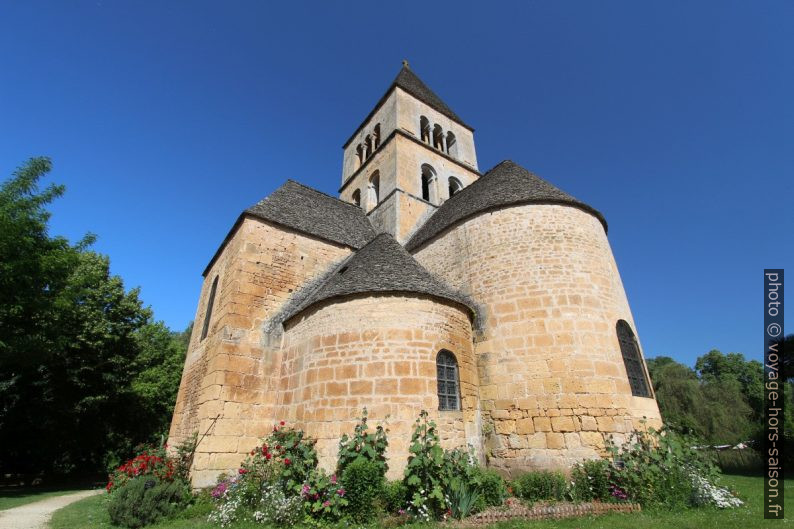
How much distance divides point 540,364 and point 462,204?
6.34 meters

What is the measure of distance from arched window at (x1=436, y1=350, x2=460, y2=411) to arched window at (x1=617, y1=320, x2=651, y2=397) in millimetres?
4146

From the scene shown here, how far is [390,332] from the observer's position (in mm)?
8305

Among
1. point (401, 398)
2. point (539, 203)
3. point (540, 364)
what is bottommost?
point (401, 398)

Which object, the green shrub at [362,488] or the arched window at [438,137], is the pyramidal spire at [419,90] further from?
the green shrub at [362,488]

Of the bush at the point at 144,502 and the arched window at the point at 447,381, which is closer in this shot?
the bush at the point at 144,502

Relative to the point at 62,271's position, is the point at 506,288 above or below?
below

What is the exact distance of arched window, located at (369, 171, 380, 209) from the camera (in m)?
19.9

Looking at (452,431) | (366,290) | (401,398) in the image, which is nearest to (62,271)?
(366,290)

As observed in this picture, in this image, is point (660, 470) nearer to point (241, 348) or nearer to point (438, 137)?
point (241, 348)

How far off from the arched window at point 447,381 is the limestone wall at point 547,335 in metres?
1.10

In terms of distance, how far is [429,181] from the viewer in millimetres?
20078

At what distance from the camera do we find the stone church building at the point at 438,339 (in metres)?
8.07

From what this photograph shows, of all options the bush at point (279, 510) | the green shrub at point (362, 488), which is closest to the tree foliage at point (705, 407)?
the green shrub at point (362, 488)

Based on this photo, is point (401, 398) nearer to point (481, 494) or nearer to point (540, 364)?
point (481, 494)
